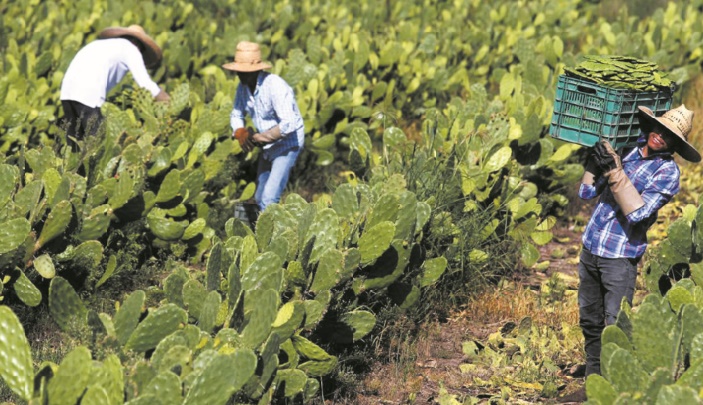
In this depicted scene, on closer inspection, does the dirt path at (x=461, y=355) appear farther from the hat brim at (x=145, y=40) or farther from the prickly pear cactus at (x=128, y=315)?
the hat brim at (x=145, y=40)

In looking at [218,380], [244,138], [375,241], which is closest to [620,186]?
[375,241]

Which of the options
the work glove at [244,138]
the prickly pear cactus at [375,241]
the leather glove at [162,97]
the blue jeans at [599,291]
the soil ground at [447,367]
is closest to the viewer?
the blue jeans at [599,291]

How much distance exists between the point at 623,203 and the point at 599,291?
61cm

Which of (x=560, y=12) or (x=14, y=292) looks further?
(x=560, y=12)

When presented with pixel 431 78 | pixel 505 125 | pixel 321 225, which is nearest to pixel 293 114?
pixel 505 125

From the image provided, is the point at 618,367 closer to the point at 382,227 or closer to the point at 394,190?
the point at 382,227

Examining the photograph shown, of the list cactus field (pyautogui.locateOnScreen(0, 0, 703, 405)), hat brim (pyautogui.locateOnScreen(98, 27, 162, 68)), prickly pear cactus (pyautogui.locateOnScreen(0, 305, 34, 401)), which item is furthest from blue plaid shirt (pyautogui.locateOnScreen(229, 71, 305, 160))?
prickly pear cactus (pyautogui.locateOnScreen(0, 305, 34, 401))

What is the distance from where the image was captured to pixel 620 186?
4.60 meters

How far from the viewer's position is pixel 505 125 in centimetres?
702

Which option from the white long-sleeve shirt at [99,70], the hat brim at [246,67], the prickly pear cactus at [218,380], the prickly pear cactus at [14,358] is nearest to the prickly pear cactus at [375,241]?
the prickly pear cactus at [218,380]

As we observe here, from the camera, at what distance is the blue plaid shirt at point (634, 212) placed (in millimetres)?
4645

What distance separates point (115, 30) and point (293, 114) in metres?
1.78

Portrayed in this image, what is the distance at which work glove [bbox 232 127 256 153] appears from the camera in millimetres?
7102

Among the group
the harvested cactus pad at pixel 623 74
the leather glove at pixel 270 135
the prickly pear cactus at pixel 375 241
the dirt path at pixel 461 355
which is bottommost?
the dirt path at pixel 461 355
